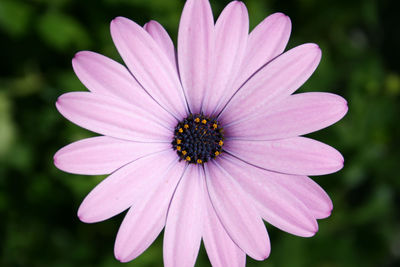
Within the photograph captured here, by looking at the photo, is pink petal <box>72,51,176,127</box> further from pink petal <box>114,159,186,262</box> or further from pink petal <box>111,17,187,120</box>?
pink petal <box>114,159,186,262</box>

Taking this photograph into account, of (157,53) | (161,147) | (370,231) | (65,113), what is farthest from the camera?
(370,231)

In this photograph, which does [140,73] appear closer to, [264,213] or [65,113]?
[65,113]

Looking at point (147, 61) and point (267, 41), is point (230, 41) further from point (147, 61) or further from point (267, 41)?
point (147, 61)

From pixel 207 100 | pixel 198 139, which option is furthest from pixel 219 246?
pixel 207 100

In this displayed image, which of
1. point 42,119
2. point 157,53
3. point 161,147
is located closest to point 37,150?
point 42,119

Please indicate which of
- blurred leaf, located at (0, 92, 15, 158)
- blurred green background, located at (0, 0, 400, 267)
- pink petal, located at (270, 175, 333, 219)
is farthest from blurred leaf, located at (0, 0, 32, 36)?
pink petal, located at (270, 175, 333, 219)

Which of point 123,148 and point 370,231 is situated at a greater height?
point 370,231
